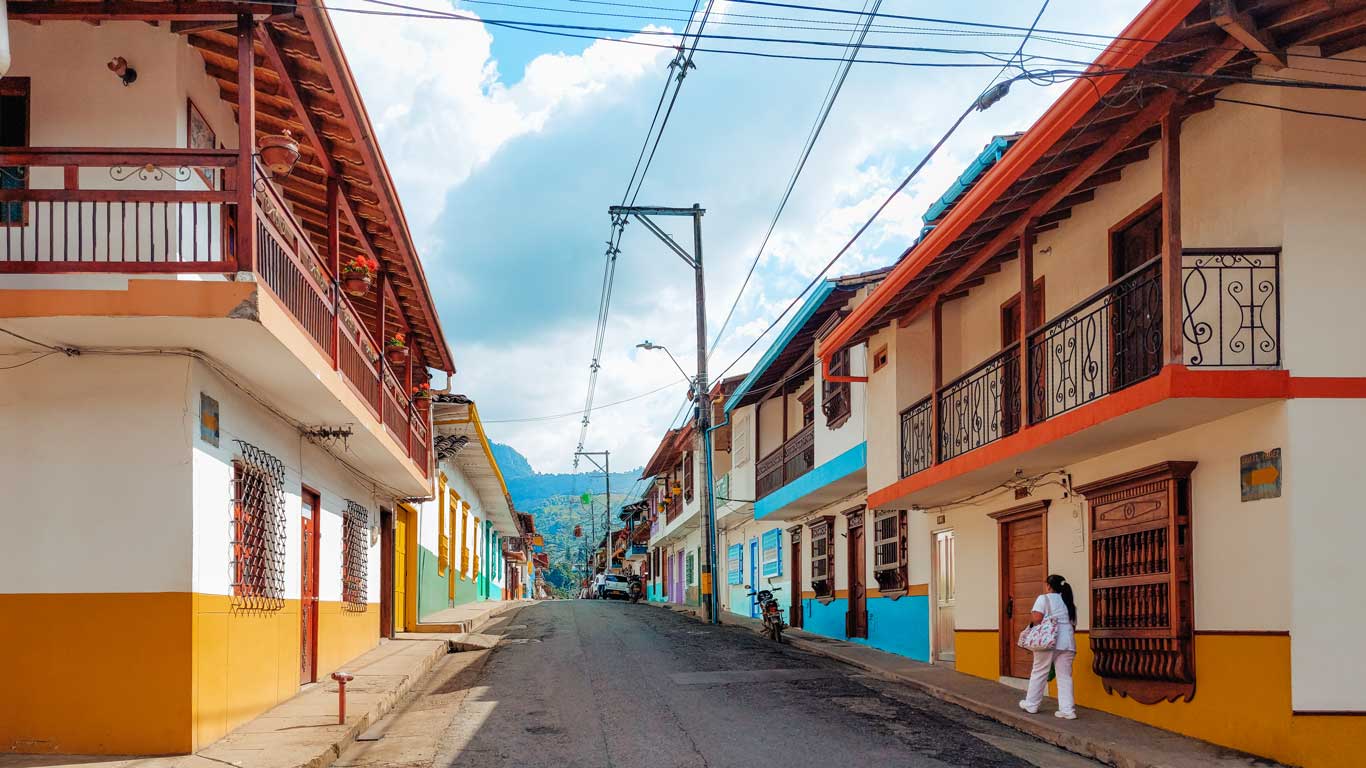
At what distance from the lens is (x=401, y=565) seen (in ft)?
75.9

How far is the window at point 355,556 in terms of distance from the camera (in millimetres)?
16125

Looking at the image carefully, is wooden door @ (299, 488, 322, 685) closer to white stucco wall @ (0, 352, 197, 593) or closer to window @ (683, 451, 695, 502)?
white stucco wall @ (0, 352, 197, 593)

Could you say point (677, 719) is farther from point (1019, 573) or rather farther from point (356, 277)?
point (356, 277)

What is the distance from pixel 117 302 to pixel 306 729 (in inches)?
161

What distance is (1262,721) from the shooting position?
8.57 metres

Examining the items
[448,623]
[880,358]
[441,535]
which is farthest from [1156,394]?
[441,535]

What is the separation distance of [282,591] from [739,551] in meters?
23.3

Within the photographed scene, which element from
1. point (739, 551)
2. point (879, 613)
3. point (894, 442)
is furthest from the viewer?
point (739, 551)

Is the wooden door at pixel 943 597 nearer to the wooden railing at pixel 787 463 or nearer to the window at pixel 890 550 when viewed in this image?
the window at pixel 890 550

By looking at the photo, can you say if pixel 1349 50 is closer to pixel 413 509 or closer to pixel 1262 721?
pixel 1262 721

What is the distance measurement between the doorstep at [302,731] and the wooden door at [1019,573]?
7.08m

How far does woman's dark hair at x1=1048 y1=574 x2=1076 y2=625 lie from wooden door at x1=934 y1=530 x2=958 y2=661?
5370 mm

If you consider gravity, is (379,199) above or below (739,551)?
above

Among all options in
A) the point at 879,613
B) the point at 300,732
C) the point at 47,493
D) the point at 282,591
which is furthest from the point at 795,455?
the point at 47,493
